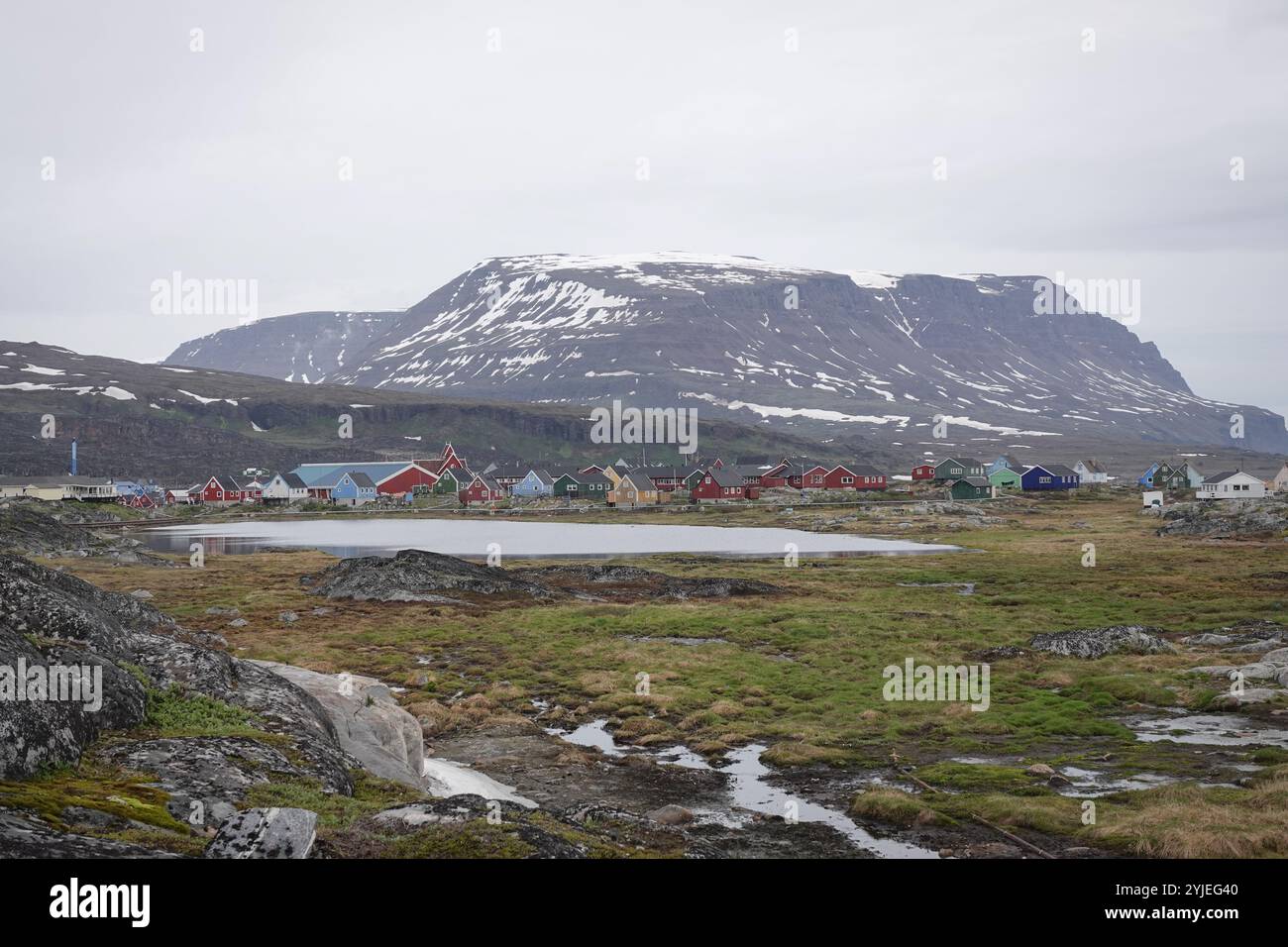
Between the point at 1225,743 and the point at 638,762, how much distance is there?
15.6m

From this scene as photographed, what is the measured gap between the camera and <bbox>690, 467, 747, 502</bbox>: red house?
536 feet

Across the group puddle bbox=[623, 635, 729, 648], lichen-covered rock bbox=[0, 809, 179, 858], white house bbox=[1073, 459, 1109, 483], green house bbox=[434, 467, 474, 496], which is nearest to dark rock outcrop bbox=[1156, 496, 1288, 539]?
puddle bbox=[623, 635, 729, 648]

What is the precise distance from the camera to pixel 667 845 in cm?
1739

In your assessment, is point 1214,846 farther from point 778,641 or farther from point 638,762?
point 778,641

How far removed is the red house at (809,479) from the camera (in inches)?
6875

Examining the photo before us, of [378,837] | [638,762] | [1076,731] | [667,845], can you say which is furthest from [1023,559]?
[378,837]

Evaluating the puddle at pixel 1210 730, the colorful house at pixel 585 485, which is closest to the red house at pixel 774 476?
the colorful house at pixel 585 485

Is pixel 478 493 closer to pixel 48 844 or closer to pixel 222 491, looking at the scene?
pixel 222 491

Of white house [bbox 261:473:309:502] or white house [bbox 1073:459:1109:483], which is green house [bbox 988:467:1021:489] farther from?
white house [bbox 261:473:309:502]

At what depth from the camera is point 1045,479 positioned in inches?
6565

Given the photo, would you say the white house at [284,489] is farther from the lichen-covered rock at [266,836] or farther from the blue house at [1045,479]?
the lichen-covered rock at [266,836]

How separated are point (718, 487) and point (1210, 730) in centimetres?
13668

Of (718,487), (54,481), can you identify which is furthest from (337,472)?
(718,487)
